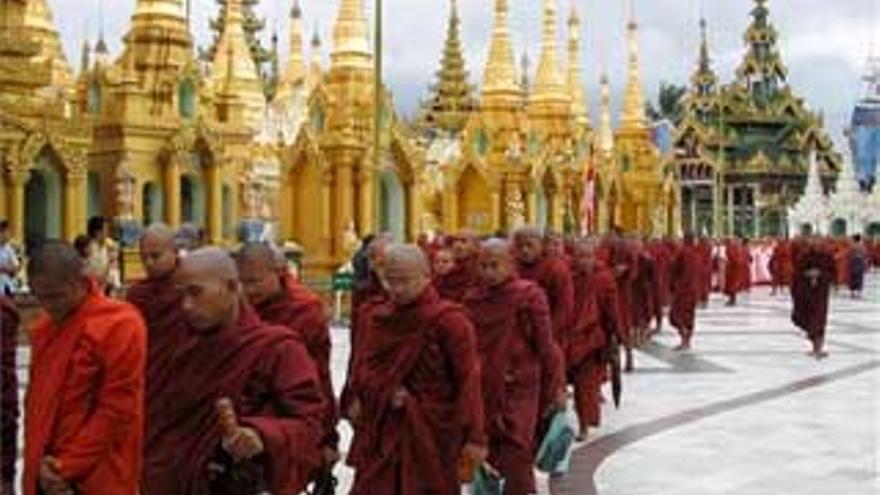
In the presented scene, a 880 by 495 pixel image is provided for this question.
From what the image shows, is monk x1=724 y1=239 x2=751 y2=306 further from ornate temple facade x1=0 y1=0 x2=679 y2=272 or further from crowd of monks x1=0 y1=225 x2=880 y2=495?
crowd of monks x1=0 y1=225 x2=880 y2=495

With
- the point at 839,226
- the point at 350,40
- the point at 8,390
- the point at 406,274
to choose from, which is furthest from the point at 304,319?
the point at 839,226

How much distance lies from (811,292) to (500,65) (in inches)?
759

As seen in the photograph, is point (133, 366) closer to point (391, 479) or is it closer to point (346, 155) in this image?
point (391, 479)

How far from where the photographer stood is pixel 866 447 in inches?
476

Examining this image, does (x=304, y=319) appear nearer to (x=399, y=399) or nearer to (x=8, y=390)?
(x=399, y=399)

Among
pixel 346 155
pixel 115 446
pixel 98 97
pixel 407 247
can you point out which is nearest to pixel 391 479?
pixel 407 247

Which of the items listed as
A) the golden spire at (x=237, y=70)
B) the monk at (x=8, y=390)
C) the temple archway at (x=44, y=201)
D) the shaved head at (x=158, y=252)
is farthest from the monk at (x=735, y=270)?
the monk at (x=8, y=390)

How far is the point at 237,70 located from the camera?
32.1 metres

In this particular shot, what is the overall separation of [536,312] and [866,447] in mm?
4457

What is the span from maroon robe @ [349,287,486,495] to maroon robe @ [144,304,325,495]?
4.88 ft

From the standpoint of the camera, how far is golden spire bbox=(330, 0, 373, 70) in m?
31.5

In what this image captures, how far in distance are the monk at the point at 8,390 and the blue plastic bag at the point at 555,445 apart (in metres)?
3.35

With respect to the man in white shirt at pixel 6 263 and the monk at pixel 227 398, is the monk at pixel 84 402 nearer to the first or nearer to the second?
the monk at pixel 227 398

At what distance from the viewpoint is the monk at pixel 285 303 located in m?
7.00
